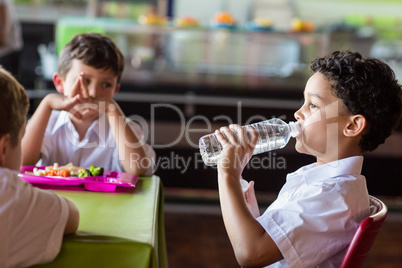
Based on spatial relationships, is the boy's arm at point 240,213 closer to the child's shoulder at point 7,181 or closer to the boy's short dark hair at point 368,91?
the boy's short dark hair at point 368,91

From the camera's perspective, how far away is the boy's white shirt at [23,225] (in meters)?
1.07

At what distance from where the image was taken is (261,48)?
14.2 ft

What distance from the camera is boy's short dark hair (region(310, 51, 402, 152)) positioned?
1.45 m

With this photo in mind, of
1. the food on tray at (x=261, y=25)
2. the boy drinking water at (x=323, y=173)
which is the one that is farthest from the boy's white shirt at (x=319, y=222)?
the food on tray at (x=261, y=25)

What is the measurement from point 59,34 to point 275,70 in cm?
169

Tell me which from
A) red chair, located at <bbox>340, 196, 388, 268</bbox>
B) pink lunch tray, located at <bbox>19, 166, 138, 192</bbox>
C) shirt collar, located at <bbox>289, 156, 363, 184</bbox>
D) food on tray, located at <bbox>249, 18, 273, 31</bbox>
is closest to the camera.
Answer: red chair, located at <bbox>340, 196, 388, 268</bbox>

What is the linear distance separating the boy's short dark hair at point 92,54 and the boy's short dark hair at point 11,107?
3.03 ft

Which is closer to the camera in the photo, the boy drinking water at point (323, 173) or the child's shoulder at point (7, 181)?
the child's shoulder at point (7, 181)

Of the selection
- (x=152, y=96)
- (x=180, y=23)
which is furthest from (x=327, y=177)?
(x=180, y=23)

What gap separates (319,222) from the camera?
1316mm

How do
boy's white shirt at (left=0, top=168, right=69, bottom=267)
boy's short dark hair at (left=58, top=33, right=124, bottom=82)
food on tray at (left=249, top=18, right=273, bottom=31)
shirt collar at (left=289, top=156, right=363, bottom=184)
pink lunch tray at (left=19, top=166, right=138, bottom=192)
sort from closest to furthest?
boy's white shirt at (left=0, top=168, right=69, bottom=267), shirt collar at (left=289, top=156, right=363, bottom=184), pink lunch tray at (left=19, top=166, right=138, bottom=192), boy's short dark hair at (left=58, top=33, right=124, bottom=82), food on tray at (left=249, top=18, right=273, bottom=31)

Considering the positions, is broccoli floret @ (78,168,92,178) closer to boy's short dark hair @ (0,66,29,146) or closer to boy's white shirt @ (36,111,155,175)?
boy's white shirt @ (36,111,155,175)

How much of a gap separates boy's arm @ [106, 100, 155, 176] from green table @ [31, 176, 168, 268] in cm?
31

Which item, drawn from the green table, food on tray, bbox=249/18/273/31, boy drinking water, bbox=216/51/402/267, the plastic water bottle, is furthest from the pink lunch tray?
food on tray, bbox=249/18/273/31
